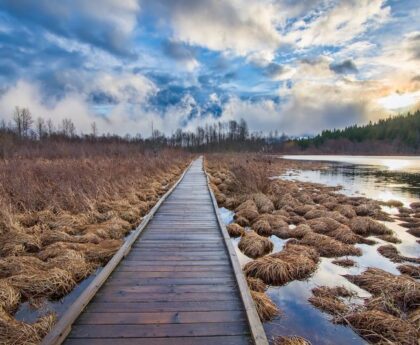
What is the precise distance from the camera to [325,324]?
4.34 meters

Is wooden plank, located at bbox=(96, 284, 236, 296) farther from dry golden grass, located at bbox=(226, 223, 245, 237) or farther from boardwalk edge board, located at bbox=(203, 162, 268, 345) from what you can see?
dry golden grass, located at bbox=(226, 223, 245, 237)

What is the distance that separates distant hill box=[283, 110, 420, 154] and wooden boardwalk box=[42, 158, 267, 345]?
92632 millimetres

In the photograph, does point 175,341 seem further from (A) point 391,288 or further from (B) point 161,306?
(A) point 391,288

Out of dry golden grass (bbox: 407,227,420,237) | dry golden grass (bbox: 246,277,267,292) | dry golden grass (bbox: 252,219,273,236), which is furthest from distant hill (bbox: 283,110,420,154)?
dry golden grass (bbox: 246,277,267,292)

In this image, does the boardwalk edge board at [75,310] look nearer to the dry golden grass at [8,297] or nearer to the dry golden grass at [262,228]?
the dry golden grass at [8,297]

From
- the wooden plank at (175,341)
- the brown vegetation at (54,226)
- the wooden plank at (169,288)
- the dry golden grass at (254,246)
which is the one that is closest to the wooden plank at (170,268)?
the wooden plank at (169,288)

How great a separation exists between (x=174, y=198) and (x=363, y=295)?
747 centimetres

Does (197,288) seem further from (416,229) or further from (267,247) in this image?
(416,229)

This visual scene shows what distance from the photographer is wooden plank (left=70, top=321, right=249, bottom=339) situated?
3164 mm

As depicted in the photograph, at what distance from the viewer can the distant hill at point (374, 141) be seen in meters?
83.7

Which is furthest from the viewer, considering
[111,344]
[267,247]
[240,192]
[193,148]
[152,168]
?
[193,148]

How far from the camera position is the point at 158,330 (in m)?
3.24

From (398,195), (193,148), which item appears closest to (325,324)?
(398,195)

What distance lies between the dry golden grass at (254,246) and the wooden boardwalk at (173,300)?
0.96m
